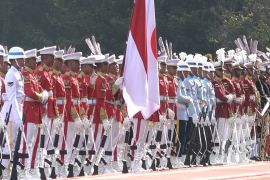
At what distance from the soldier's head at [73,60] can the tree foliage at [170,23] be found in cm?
2789

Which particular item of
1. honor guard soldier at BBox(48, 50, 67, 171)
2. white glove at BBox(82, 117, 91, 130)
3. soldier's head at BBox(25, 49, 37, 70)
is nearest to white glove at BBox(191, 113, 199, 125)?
white glove at BBox(82, 117, 91, 130)

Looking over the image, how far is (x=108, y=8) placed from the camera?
52.9 metres

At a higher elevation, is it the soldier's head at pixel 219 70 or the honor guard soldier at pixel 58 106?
the soldier's head at pixel 219 70

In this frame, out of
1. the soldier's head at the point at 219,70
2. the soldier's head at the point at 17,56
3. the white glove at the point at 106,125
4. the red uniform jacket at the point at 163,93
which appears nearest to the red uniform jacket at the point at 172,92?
the red uniform jacket at the point at 163,93

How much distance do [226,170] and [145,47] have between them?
4.18 meters

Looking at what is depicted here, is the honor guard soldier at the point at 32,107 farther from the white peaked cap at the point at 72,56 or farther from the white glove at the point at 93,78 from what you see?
the white glove at the point at 93,78

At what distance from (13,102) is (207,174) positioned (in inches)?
172

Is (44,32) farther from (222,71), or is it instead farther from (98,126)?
(98,126)

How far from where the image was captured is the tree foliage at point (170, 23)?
49938 mm

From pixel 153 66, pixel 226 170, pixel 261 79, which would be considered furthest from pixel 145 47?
pixel 261 79

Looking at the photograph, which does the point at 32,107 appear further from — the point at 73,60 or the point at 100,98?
the point at 100,98

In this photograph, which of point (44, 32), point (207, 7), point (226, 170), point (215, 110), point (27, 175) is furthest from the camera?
point (44, 32)

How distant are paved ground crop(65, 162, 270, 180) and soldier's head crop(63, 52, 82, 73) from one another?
79.0 inches

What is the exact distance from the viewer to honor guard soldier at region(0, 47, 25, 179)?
61.3ft
